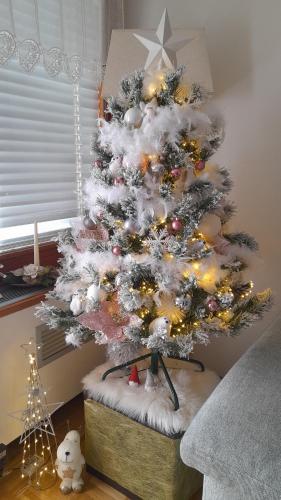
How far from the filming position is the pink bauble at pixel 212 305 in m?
1.07

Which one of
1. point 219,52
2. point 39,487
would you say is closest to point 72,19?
point 219,52

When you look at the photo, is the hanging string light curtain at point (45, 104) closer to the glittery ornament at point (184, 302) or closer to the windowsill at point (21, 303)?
the windowsill at point (21, 303)

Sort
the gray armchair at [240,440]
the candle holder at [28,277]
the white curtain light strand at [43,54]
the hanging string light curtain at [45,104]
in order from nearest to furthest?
1. the gray armchair at [240,440]
2. the white curtain light strand at [43,54]
3. the hanging string light curtain at [45,104]
4. the candle holder at [28,277]

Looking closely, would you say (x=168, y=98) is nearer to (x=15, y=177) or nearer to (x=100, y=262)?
(x=100, y=262)

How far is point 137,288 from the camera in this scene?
1098mm

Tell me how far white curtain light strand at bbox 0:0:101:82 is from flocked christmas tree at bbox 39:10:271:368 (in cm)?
50

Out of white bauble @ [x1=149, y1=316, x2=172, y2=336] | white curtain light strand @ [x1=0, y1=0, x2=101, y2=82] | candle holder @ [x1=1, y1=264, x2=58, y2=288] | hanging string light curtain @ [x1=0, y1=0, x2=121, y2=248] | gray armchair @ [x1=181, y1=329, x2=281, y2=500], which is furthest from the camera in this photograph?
candle holder @ [x1=1, y1=264, x2=58, y2=288]

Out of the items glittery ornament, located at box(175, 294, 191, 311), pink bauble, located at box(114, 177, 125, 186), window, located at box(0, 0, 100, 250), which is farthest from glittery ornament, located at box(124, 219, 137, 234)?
window, located at box(0, 0, 100, 250)

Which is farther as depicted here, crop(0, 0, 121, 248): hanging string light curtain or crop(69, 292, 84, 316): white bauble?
crop(0, 0, 121, 248): hanging string light curtain

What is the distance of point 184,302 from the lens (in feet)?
3.48

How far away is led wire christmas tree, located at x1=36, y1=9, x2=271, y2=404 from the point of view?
1.05m

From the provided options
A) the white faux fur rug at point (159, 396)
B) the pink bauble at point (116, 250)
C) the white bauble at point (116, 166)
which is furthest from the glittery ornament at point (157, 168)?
the white faux fur rug at point (159, 396)

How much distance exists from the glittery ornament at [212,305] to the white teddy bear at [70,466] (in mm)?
759

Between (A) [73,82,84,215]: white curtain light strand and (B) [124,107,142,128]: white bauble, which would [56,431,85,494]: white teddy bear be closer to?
(A) [73,82,84,215]: white curtain light strand
